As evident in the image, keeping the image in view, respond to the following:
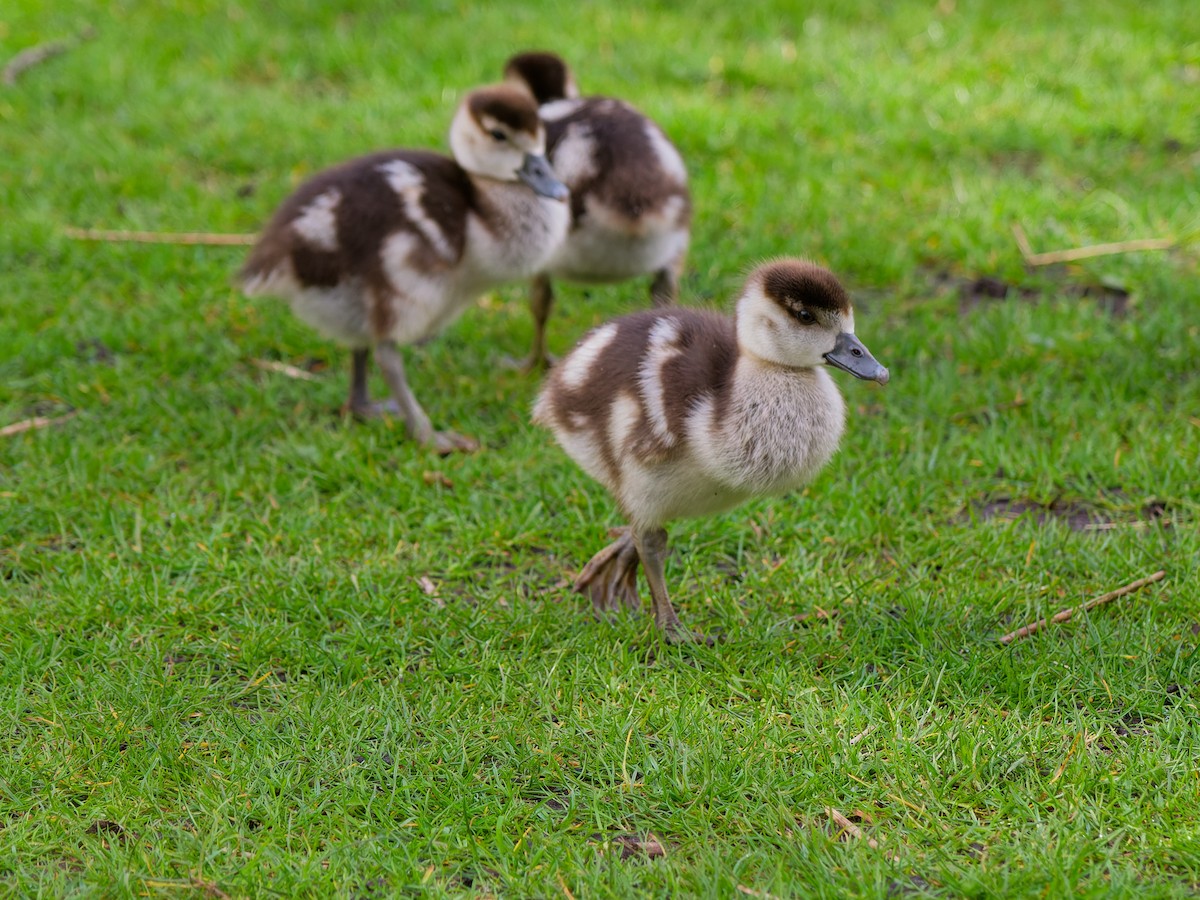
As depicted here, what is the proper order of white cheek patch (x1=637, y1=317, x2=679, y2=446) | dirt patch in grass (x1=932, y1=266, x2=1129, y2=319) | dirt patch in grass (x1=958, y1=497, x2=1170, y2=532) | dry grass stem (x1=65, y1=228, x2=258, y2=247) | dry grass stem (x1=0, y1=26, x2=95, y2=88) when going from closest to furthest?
white cheek patch (x1=637, y1=317, x2=679, y2=446), dirt patch in grass (x1=958, y1=497, x2=1170, y2=532), dirt patch in grass (x1=932, y1=266, x2=1129, y2=319), dry grass stem (x1=65, y1=228, x2=258, y2=247), dry grass stem (x1=0, y1=26, x2=95, y2=88)

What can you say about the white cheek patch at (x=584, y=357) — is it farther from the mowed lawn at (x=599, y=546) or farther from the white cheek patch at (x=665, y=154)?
the white cheek patch at (x=665, y=154)

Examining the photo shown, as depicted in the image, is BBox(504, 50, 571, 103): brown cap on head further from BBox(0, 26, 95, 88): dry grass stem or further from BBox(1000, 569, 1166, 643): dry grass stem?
BBox(0, 26, 95, 88): dry grass stem

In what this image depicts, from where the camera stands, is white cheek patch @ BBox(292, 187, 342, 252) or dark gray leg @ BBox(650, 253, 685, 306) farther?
dark gray leg @ BBox(650, 253, 685, 306)

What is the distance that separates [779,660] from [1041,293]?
2.92m

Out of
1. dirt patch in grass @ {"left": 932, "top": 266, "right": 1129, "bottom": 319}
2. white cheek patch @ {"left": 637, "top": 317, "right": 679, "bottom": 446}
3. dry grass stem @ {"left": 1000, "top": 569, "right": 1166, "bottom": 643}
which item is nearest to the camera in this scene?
white cheek patch @ {"left": 637, "top": 317, "right": 679, "bottom": 446}

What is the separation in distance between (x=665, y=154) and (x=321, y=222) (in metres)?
1.37

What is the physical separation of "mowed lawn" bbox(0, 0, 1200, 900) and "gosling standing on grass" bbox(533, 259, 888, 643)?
47 centimetres

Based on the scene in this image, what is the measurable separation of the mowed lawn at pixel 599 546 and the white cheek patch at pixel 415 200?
0.73 m

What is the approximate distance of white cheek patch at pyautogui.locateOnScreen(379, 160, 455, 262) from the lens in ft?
15.1

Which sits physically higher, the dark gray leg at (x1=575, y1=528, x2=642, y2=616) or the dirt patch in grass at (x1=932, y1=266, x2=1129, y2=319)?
the dark gray leg at (x1=575, y1=528, x2=642, y2=616)

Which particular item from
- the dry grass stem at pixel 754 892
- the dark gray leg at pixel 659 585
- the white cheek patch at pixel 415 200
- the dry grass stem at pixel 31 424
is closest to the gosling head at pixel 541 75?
the white cheek patch at pixel 415 200

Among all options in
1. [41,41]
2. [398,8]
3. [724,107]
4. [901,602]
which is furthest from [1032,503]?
[41,41]

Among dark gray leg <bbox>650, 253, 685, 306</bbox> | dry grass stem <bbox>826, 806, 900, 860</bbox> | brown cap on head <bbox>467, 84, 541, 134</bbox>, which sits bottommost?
dry grass stem <bbox>826, 806, 900, 860</bbox>

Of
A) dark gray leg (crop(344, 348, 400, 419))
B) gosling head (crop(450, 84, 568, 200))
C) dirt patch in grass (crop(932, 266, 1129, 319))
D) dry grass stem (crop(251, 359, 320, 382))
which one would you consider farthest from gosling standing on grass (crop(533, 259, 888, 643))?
dirt patch in grass (crop(932, 266, 1129, 319))
